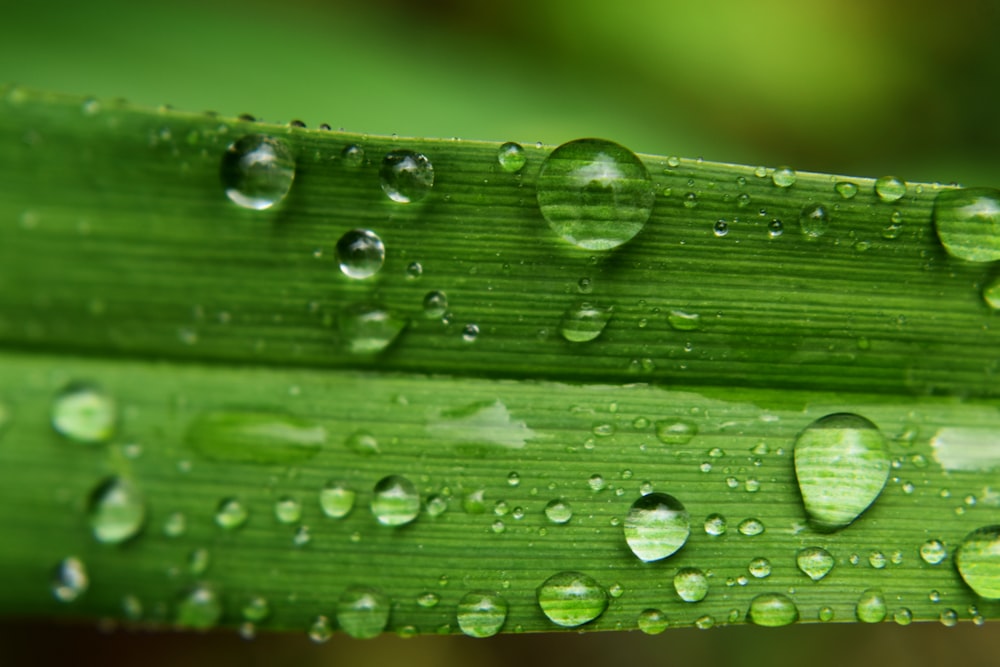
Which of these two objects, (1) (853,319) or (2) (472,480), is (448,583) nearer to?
(2) (472,480)

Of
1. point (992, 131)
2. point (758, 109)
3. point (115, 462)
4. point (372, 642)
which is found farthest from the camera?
point (758, 109)

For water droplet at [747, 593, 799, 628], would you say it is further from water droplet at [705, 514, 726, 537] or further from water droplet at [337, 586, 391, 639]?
water droplet at [337, 586, 391, 639]

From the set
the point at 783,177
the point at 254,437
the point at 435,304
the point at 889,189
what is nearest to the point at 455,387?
the point at 435,304

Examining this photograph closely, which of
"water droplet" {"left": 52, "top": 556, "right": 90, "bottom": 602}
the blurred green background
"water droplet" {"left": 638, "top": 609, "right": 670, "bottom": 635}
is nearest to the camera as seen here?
"water droplet" {"left": 52, "top": 556, "right": 90, "bottom": 602}

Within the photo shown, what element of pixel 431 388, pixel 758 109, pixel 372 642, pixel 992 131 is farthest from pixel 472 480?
pixel 992 131

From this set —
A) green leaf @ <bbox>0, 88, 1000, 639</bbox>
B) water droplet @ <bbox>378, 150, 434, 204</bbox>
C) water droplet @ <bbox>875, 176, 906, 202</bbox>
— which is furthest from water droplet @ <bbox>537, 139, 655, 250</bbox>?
water droplet @ <bbox>875, 176, 906, 202</bbox>

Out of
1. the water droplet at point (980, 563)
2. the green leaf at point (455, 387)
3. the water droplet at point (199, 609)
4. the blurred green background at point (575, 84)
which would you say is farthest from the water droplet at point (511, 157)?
the blurred green background at point (575, 84)

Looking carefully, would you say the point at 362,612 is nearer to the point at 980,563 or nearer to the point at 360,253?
the point at 360,253
